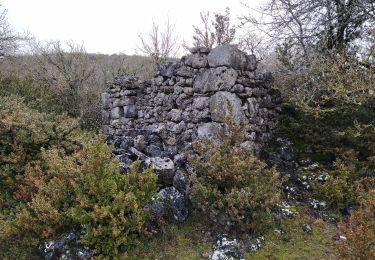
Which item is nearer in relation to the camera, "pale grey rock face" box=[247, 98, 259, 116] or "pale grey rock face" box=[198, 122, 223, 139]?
"pale grey rock face" box=[198, 122, 223, 139]

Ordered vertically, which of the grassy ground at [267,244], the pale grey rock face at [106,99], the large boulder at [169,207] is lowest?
the grassy ground at [267,244]

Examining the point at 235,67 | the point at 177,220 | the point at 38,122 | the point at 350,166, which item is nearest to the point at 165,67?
the point at 235,67

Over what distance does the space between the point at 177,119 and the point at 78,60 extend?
5.46 metres

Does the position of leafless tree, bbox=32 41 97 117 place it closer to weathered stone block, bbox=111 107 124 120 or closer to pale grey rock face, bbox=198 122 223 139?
weathered stone block, bbox=111 107 124 120

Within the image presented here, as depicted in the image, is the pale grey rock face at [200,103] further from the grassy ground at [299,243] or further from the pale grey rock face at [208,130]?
the grassy ground at [299,243]

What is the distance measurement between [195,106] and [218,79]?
2.07 feet

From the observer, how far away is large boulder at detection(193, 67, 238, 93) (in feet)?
18.5

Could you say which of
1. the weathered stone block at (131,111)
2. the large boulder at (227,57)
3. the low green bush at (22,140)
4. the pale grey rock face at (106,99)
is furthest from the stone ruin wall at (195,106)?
the pale grey rock face at (106,99)

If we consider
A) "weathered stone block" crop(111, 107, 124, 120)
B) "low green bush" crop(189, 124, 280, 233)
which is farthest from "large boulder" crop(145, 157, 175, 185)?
"weathered stone block" crop(111, 107, 124, 120)

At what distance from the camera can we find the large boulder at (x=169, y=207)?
4.91 metres

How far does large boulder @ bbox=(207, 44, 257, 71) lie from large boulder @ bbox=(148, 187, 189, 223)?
85.6 inches

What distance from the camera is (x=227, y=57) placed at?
562cm

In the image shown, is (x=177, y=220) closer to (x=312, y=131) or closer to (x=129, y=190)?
(x=129, y=190)

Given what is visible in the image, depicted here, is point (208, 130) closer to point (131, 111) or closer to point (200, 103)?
point (200, 103)
